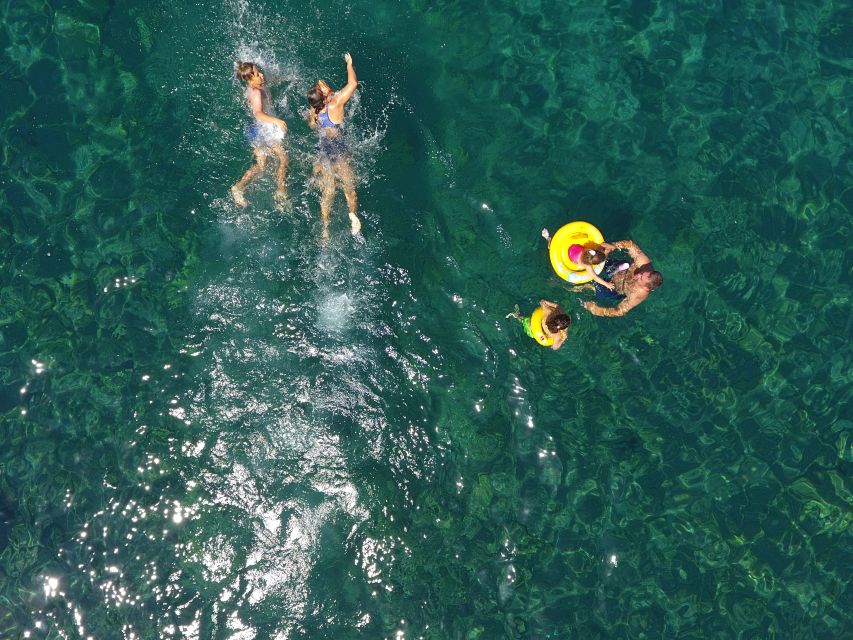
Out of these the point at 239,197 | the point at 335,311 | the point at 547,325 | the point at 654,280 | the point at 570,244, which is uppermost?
the point at 654,280

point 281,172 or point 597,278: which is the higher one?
point 597,278

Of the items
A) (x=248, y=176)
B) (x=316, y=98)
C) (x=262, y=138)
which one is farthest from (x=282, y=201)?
(x=316, y=98)

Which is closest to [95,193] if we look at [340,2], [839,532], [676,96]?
[340,2]

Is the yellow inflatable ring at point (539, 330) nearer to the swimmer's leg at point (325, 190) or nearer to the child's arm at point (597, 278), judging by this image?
the child's arm at point (597, 278)

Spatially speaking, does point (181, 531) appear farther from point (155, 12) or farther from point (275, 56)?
point (155, 12)

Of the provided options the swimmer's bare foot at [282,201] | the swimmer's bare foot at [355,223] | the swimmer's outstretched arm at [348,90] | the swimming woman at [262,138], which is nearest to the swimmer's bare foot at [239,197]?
the swimming woman at [262,138]

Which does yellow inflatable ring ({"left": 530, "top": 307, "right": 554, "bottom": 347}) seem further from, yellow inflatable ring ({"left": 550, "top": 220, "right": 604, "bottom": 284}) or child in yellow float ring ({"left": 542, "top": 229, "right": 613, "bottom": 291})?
child in yellow float ring ({"left": 542, "top": 229, "right": 613, "bottom": 291})

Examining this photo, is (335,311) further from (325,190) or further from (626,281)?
(626,281)
